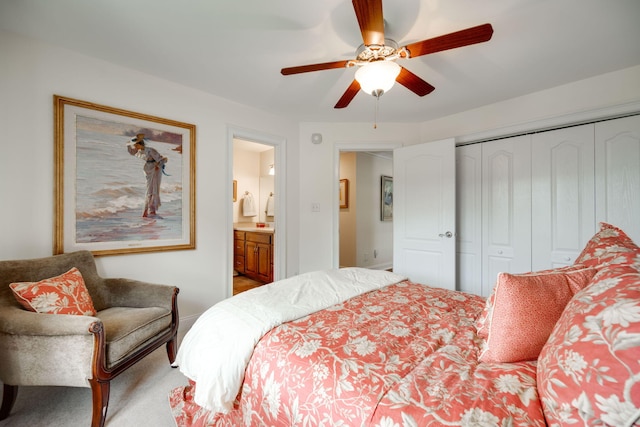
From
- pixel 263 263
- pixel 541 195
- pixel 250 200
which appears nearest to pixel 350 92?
pixel 541 195

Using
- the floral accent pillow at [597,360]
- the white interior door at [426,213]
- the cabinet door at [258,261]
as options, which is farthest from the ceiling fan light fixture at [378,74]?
the cabinet door at [258,261]

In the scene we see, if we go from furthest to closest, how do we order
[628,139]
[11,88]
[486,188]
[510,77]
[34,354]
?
[486,188] < [510,77] < [628,139] < [11,88] < [34,354]

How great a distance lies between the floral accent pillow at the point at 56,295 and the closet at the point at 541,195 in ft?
11.1

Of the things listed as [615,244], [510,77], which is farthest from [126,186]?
[510,77]

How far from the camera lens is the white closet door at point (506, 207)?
2.68 m

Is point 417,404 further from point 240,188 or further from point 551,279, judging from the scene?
point 240,188

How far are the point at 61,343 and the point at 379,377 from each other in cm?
153

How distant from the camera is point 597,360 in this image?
21.4 inches

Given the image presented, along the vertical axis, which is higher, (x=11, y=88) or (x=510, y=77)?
(x=510, y=77)

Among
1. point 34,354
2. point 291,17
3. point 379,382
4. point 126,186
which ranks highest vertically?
point 291,17

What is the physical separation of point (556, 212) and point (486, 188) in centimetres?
63

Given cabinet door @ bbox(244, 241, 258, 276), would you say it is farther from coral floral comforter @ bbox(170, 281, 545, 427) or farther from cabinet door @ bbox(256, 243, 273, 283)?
coral floral comforter @ bbox(170, 281, 545, 427)

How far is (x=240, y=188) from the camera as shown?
5121mm

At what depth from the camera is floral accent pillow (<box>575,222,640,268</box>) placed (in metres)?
0.86
